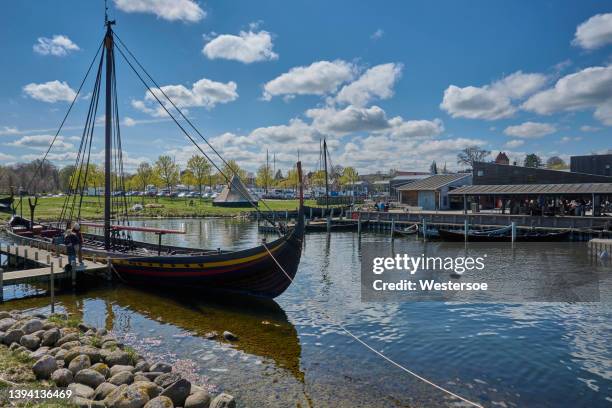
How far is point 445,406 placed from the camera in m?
8.76

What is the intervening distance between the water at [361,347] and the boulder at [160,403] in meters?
1.91

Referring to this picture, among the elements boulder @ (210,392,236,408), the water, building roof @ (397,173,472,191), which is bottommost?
the water

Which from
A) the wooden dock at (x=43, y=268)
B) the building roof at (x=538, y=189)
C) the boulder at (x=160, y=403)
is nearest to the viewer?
the boulder at (x=160, y=403)

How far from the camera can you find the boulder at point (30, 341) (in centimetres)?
1023

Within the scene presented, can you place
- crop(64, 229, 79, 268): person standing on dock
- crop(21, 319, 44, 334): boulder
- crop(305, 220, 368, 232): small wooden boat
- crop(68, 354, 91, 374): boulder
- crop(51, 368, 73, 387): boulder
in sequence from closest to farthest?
crop(51, 368, 73, 387): boulder < crop(68, 354, 91, 374): boulder < crop(21, 319, 44, 334): boulder < crop(64, 229, 79, 268): person standing on dock < crop(305, 220, 368, 232): small wooden boat

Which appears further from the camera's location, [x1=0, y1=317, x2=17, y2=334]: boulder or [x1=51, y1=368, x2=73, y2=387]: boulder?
[x1=0, y1=317, x2=17, y2=334]: boulder

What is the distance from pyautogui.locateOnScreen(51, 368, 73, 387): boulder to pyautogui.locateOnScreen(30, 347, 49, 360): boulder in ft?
4.14

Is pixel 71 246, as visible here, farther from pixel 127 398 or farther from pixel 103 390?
pixel 127 398

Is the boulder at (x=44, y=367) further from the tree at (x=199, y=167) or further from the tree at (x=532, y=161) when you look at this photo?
the tree at (x=532, y=161)

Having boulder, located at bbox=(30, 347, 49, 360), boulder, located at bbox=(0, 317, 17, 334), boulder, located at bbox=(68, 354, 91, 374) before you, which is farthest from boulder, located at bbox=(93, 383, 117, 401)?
boulder, located at bbox=(0, 317, 17, 334)

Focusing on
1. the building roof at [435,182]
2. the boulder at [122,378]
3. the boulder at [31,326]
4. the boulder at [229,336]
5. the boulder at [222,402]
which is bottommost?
the boulder at [229,336]

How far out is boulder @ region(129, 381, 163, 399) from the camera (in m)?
7.85

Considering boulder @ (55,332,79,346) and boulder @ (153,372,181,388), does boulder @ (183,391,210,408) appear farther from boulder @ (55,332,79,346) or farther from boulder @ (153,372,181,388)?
boulder @ (55,332,79,346)

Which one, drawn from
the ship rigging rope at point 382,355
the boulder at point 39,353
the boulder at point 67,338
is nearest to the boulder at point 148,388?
the boulder at point 39,353
